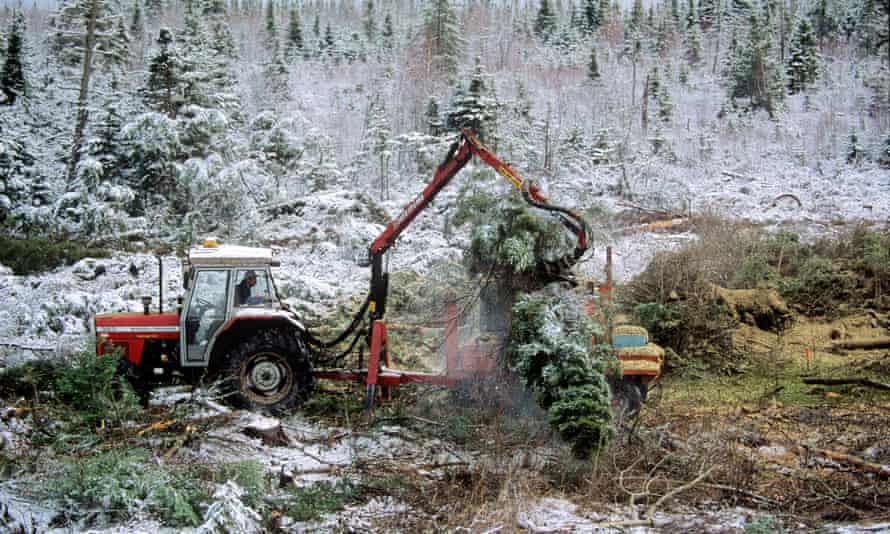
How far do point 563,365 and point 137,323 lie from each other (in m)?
5.36

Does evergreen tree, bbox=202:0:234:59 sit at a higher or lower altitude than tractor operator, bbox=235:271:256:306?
higher

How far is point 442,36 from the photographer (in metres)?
34.6

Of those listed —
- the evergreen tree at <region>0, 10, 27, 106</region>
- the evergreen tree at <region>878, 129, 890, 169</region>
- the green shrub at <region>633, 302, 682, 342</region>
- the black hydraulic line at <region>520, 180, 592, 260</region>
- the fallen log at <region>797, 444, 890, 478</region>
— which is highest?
the evergreen tree at <region>0, 10, 27, 106</region>

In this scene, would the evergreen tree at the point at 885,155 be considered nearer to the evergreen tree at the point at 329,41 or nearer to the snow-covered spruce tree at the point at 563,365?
the snow-covered spruce tree at the point at 563,365

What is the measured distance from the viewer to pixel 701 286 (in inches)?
515

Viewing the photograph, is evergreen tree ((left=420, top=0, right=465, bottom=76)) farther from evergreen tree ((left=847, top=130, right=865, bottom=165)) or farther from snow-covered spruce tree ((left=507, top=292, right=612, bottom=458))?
snow-covered spruce tree ((left=507, top=292, right=612, bottom=458))

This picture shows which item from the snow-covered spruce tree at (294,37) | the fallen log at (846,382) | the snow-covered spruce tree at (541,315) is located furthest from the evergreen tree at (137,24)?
the fallen log at (846,382)

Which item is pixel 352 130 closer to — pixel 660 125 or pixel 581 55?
pixel 660 125

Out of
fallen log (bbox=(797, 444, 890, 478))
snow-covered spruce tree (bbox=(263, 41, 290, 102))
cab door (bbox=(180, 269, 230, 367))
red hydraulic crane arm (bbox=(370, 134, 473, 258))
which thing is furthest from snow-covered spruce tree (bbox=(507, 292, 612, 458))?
snow-covered spruce tree (bbox=(263, 41, 290, 102))

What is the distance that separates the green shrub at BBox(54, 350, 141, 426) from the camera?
23.3ft

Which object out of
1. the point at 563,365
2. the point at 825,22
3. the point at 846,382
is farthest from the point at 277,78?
the point at 825,22

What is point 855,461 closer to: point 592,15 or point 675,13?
point 592,15

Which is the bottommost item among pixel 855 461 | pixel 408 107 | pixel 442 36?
pixel 855 461

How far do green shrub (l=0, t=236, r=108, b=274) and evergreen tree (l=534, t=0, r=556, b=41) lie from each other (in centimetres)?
3539
